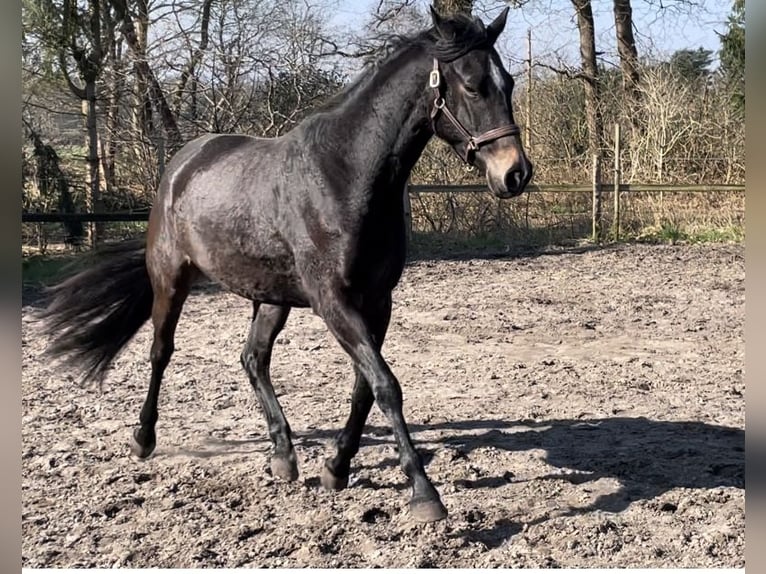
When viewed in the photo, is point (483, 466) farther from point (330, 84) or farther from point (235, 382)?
point (330, 84)

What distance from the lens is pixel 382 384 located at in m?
3.32

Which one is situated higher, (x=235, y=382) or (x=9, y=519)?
(x=9, y=519)

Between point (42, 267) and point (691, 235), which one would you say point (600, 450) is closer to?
point (42, 267)

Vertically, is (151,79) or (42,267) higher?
(151,79)

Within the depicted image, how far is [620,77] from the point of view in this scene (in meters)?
17.8

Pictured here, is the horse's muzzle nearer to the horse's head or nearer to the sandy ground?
the horse's head

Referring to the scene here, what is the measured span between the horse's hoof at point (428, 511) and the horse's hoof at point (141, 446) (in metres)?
1.82

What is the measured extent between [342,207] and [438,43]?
794 mm

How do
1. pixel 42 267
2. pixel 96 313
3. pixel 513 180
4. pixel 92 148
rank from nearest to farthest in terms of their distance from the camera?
pixel 513 180
pixel 96 313
pixel 42 267
pixel 92 148

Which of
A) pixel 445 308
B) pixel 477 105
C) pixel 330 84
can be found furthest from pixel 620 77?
pixel 477 105

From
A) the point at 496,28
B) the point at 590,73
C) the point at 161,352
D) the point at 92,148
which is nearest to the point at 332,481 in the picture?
the point at 161,352

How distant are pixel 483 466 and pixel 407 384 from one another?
6.12 feet

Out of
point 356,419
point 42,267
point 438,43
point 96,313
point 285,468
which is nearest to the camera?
point 438,43

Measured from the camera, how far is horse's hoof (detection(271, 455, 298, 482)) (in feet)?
13.3
